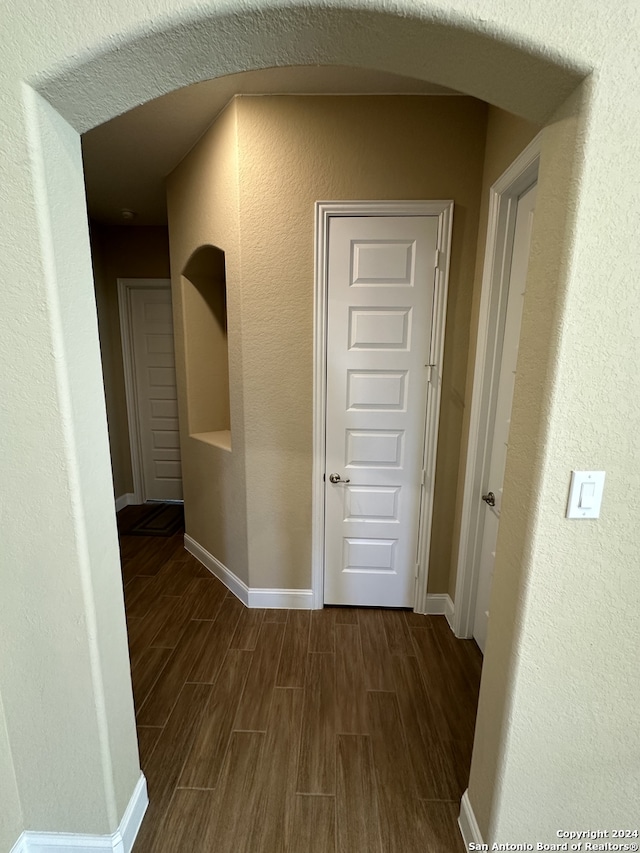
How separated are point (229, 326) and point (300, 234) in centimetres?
61

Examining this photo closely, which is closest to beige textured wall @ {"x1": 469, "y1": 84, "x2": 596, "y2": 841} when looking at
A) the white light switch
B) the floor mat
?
the white light switch

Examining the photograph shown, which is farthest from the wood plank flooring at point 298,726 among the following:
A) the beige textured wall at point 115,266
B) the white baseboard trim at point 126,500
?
the beige textured wall at point 115,266

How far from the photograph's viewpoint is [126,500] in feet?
12.8

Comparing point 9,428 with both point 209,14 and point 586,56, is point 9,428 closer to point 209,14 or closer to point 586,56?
point 209,14

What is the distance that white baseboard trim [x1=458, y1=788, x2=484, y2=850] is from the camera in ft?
3.80

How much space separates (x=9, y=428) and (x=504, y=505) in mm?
1286

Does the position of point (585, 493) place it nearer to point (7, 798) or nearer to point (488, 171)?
point (488, 171)

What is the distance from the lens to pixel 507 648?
101cm

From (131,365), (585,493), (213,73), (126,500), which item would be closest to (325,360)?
(213,73)

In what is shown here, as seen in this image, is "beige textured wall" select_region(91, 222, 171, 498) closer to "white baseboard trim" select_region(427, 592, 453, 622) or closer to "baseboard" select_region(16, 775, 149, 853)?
"baseboard" select_region(16, 775, 149, 853)

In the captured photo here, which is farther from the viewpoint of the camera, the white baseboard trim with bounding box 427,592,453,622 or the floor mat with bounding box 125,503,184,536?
the floor mat with bounding box 125,503,184,536

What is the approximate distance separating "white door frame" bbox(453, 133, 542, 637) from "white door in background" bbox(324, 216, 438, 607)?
0.86 feet

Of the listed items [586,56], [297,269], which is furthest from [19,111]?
[297,269]

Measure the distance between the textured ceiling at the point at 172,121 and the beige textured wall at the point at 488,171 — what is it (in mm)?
323
